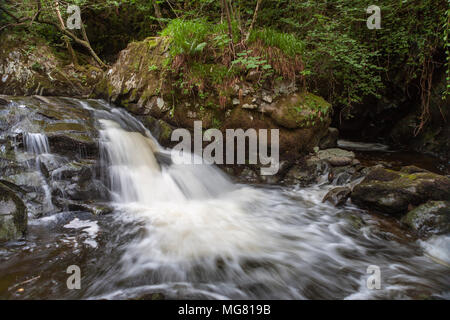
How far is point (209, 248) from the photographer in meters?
2.76

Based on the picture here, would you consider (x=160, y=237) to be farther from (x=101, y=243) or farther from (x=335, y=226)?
(x=335, y=226)

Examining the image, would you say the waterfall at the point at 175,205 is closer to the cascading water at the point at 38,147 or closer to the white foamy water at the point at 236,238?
the white foamy water at the point at 236,238

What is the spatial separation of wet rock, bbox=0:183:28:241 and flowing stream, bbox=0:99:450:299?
0.43ft

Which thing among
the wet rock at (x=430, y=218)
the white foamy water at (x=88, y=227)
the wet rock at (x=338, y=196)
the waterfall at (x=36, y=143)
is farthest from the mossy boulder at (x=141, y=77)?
the wet rock at (x=430, y=218)

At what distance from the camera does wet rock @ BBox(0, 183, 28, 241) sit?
8.47ft

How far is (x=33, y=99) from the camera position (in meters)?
4.74

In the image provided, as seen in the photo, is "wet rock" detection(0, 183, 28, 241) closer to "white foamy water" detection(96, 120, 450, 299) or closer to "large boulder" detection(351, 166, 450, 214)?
"white foamy water" detection(96, 120, 450, 299)

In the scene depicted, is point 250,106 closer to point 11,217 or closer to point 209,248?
point 209,248

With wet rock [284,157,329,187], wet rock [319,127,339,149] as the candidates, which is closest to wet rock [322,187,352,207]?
wet rock [284,157,329,187]

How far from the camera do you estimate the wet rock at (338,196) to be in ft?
12.6

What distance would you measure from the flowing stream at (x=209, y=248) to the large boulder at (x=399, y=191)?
0.22 meters

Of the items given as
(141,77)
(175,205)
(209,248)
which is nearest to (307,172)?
(175,205)

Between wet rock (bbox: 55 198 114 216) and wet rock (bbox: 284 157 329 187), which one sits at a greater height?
wet rock (bbox: 284 157 329 187)
